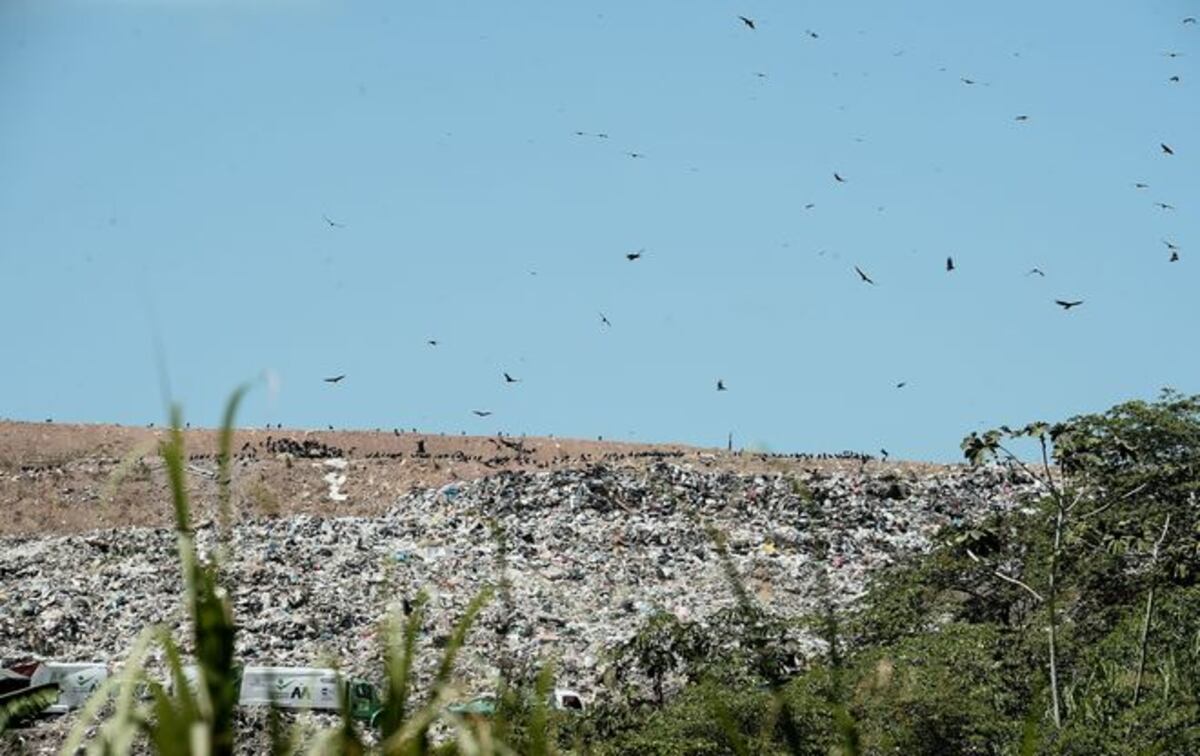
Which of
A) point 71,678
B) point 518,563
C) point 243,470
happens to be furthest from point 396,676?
point 243,470

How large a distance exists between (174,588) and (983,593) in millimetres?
11606

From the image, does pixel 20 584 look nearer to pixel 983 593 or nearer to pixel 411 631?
pixel 983 593

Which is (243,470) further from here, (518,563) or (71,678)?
(71,678)

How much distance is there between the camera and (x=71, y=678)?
18.3 metres

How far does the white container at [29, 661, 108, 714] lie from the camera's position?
58.8 feet

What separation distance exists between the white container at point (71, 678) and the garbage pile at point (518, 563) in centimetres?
185

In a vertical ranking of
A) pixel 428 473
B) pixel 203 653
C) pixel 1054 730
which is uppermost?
pixel 428 473

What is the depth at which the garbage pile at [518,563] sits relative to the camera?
21.1 m

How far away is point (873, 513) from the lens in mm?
28062

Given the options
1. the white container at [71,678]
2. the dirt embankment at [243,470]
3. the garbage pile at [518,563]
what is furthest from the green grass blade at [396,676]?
the dirt embankment at [243,470]

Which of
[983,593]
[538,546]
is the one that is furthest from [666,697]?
[538,546]

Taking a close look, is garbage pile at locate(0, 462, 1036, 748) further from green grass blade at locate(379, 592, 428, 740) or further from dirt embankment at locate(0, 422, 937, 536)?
green grass blade at locate(379, 592, 428, 740)

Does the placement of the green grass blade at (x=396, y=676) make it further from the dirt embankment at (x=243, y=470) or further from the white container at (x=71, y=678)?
the dirt embankment at (x=243, y=470)

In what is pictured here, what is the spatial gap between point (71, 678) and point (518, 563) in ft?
25.4
